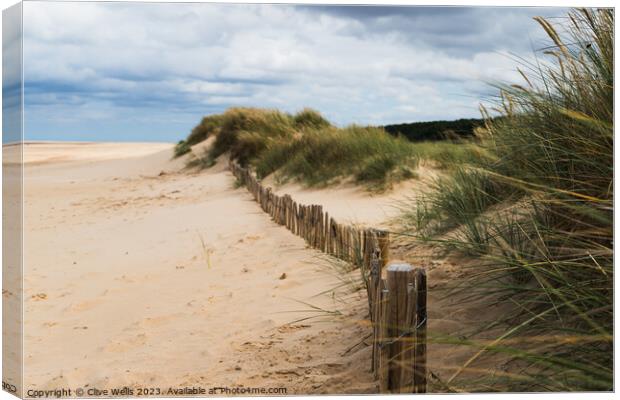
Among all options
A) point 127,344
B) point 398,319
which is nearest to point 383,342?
point 398,319

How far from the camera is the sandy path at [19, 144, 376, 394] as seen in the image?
302cm

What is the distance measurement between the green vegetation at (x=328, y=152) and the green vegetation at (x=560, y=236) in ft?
5.22

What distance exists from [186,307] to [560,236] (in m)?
2.66

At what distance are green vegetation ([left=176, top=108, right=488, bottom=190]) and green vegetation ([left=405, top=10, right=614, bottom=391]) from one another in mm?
1591

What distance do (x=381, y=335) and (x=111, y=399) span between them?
3.80 ft

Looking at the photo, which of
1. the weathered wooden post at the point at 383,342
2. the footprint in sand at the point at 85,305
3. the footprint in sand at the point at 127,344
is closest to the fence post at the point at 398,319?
the weathered wooden post at the point at 383,342

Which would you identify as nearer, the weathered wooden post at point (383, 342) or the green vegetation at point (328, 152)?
the weathered wooden post at point (383, 342)

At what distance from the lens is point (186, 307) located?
4250mm

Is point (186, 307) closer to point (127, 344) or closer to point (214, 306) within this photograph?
point (214, 306)

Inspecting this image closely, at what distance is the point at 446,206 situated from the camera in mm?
4285

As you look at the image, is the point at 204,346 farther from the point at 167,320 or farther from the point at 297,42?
the point at 297,42

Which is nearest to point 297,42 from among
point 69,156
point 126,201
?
point 126,201

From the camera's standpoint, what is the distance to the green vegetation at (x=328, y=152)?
27.9ft

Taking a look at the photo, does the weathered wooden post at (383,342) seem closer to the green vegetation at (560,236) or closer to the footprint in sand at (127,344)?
the green vegetation at (560,236)
